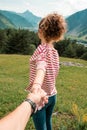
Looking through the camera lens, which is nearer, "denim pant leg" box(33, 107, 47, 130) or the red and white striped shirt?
the red and white striped shirt

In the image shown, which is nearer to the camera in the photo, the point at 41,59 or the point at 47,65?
the point at 41,59

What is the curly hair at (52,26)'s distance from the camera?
4.80m

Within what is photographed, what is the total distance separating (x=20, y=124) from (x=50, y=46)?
3273mm

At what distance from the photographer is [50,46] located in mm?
4926

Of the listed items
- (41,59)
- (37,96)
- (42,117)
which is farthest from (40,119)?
(37,96)

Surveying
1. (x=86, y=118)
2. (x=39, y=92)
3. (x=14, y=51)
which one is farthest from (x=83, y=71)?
(x=14, y=51)

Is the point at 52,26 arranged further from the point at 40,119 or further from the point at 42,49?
the point at 40,119

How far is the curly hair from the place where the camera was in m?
4.80

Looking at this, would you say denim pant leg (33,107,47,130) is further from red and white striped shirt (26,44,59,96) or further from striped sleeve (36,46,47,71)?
striped sleeve (36,46,47,71)

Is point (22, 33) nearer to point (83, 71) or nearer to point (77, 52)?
point (77, 52)

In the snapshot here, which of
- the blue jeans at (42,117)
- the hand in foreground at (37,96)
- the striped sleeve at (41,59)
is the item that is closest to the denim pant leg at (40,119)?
the blue jeans at (42,117)

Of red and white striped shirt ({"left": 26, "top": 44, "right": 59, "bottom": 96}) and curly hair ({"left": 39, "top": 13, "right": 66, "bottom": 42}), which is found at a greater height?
curly hair ({"left": 39, "top": 13, "right": 66, "bottom": 42})

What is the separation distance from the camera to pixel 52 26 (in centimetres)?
479

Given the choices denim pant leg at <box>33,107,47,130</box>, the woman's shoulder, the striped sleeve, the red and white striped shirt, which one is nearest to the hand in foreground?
the striped sleeve
